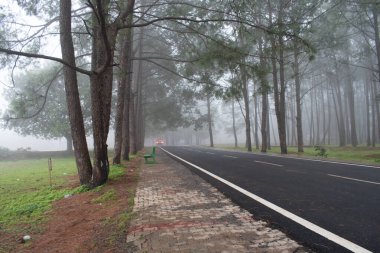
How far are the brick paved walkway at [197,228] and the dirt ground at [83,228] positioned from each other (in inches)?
12.2

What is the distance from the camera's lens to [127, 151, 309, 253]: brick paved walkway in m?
5.12

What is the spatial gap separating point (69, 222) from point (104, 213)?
0.74 metres

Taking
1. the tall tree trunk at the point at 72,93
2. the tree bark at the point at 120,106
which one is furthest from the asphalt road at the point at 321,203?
the tree bark at the point at 120,106

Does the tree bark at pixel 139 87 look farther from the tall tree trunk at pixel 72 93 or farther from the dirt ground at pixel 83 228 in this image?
the dirt ground at pixel 83 228

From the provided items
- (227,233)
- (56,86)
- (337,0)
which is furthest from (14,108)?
(56,86)

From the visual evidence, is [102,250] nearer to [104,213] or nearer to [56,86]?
[104,213]

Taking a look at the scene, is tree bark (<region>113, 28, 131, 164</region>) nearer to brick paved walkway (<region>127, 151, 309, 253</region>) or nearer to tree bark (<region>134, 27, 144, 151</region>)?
tree bark (<region>134, 27, 144, 151</region>)

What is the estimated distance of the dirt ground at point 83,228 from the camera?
20.1 feet

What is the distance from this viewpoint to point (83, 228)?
23.9ft

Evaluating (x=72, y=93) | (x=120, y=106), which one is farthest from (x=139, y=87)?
(x=72, y=93)

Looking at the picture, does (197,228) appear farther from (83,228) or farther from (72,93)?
(72,93)

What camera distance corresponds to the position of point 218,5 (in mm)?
14312

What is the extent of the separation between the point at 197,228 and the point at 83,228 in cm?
251

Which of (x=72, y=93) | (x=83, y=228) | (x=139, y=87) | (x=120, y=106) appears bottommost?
(x=83, y=228)
